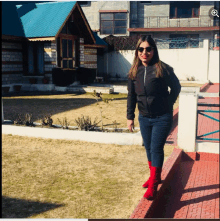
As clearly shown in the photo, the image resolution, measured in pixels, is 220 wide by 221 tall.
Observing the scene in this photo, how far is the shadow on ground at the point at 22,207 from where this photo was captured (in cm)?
363

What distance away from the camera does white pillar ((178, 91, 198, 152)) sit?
19.7ft

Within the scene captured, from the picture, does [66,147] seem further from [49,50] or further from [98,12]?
[98,12]

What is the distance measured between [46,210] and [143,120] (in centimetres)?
155

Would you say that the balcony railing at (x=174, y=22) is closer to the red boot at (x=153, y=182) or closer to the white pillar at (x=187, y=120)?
the white pillar at (x=187, y=120)

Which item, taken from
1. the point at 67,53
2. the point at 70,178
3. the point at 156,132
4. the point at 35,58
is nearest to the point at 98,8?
the point at 67,53

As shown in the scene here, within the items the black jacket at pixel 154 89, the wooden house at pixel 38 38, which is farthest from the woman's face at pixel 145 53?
the wooden house at pixel 38 38

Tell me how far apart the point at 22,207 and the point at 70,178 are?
1.03 m

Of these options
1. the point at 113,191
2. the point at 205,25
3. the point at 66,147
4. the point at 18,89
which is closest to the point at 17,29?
the point at 18,89

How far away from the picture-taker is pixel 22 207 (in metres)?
3.80

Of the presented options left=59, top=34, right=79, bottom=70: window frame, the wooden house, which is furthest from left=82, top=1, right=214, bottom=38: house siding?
the wooden house

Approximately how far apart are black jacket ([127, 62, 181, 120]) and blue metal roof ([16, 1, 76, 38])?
45.3ft

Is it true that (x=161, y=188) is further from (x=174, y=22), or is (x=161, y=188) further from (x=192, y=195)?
(x=174, y=22)

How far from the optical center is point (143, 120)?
3332mm

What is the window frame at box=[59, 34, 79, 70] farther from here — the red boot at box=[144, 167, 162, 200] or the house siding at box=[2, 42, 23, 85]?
the red boot at box=[144, 167, 162, 200]
